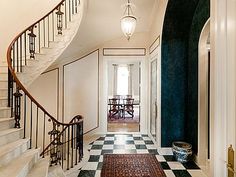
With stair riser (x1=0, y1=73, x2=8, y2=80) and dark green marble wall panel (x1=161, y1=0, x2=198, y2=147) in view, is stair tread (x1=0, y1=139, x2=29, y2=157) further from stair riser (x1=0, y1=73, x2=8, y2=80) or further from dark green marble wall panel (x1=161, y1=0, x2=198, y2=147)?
dark green marble wall panel (x1=161, y1=0, x2=198, y2=147)

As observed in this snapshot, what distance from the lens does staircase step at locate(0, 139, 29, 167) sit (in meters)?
2.35

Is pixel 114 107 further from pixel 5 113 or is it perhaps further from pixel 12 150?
pixel 12 150

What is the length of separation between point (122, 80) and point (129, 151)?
784 cm

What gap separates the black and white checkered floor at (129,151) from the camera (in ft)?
11.0

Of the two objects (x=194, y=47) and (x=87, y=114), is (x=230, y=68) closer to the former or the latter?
(x=194, y=47)

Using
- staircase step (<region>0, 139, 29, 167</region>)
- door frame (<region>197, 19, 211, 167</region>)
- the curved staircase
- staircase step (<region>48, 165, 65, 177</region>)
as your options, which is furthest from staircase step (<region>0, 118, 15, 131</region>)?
door frame (<region>197, 19, 211, 167</region>)

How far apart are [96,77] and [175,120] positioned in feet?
9.38

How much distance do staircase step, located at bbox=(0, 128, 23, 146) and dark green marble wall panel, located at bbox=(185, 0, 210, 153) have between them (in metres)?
3.05

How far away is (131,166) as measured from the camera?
3611mm

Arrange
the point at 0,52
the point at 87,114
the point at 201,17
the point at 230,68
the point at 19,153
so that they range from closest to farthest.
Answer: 1. the point at 230,68
2. the point at 19,153
3. the point at 201,17
4. the point at 0,52
5. the point at 87,114

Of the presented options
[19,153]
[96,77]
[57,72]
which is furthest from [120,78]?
[19,153]

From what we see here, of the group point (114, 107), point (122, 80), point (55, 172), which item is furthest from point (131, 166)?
point (122, 80)

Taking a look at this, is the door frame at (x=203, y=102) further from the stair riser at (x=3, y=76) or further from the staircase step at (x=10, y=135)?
the stair riser at (x=3, y=76)

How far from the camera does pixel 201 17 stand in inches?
138
